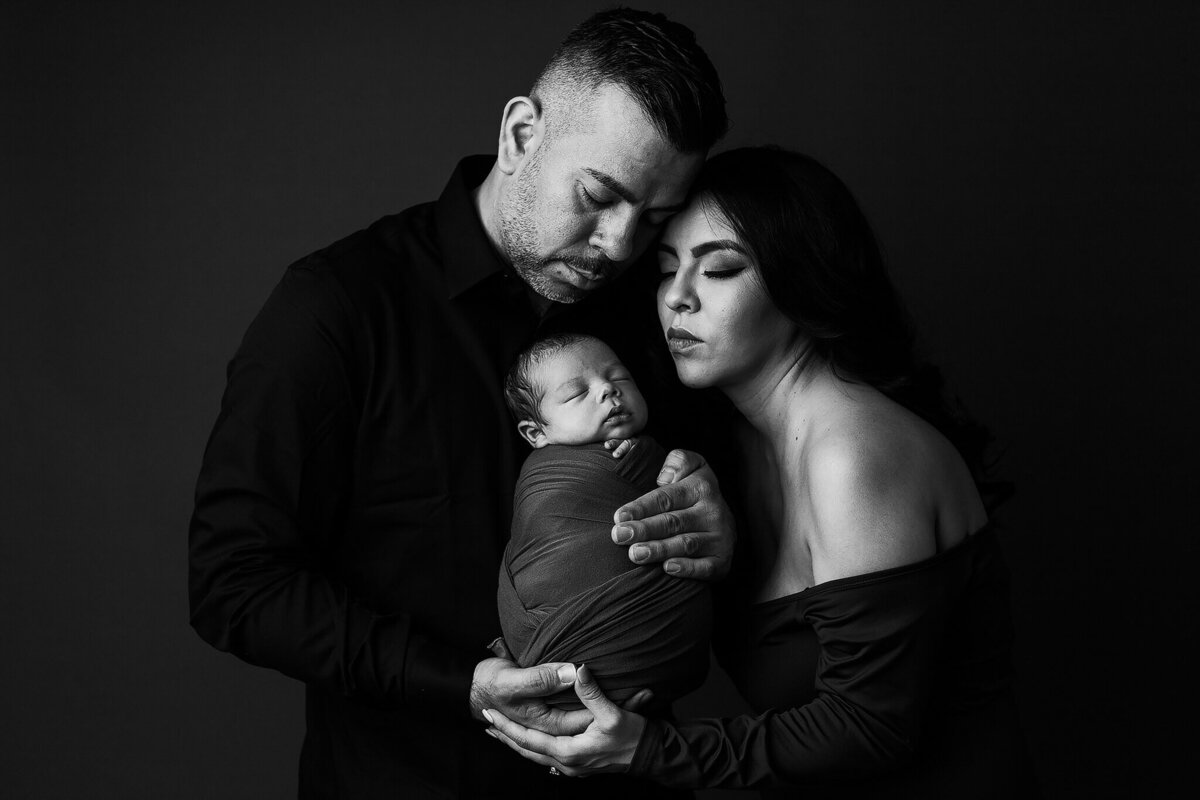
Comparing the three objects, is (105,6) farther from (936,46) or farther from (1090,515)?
(1090,515)

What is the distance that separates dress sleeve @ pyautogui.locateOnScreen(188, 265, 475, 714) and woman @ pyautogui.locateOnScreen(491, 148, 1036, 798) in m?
0.23

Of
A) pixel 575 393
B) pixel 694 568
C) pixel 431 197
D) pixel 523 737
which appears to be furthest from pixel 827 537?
pixel 431 197

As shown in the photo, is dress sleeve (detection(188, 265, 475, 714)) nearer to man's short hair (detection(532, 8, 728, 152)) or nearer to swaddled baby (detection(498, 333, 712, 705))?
swaddled baby (detection(498, 333, 712, 705))

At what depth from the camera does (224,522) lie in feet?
6.64

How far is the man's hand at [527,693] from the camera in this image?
73.5 inches

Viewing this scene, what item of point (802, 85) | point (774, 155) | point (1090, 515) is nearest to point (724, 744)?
point (774, 155)

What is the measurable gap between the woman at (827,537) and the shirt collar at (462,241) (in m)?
0.33

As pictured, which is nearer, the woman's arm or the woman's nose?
the woman's arm

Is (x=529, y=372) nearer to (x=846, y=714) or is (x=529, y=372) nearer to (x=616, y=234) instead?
(x=616, y=234)

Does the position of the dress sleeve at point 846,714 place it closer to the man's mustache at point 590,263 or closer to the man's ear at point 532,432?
the man's ear at point 532,432

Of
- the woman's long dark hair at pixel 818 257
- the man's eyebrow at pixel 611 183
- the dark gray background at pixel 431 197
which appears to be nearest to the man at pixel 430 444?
the man's eyebrow at pixel 611 183

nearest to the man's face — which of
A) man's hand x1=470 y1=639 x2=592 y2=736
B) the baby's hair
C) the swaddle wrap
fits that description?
the baby's hair

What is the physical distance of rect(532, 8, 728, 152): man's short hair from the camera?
6.60 ft

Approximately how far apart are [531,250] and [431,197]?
130 centimetres
